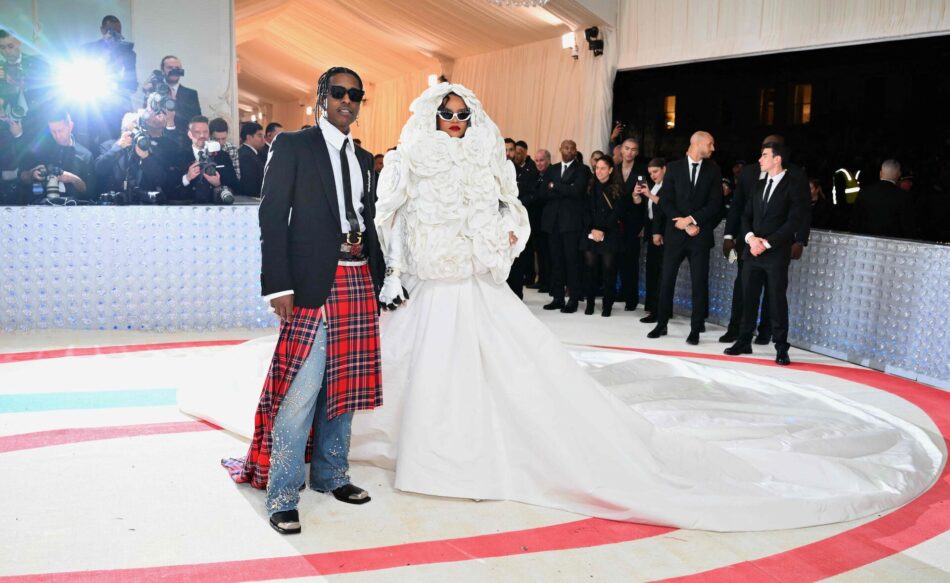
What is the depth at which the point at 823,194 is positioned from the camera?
28.8 feet

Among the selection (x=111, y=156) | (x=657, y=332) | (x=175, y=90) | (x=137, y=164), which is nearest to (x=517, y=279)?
(x=657, y=332)

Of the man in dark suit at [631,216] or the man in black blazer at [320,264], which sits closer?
the man in black blazer at [320,264]

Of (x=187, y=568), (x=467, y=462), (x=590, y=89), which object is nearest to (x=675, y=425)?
(x=467, y=462)

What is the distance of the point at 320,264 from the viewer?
3.11m

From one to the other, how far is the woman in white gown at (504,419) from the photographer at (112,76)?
240 inches

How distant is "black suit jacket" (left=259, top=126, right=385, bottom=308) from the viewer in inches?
120

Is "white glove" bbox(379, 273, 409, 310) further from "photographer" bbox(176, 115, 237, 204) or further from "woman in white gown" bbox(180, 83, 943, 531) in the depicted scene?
"photographer" bbox(176, 115, 237, 204)

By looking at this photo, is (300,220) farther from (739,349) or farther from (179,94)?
(179,94)

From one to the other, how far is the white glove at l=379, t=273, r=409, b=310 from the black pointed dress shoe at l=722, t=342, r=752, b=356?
369cm

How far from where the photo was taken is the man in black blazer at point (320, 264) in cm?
307

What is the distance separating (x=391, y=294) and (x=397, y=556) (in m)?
1.15

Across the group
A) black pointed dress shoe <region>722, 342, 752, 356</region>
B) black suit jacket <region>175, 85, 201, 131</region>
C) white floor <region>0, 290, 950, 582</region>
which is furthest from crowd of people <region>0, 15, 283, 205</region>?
black pointed dress shoe <region>722, 342, 752, 356</region>

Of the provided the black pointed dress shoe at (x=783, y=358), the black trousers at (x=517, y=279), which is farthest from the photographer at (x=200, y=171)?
the black pointed dress shoe at (x=783, y=358)

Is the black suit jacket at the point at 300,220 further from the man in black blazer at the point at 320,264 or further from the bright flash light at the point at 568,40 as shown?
the bright flash light at the point at 568,40
